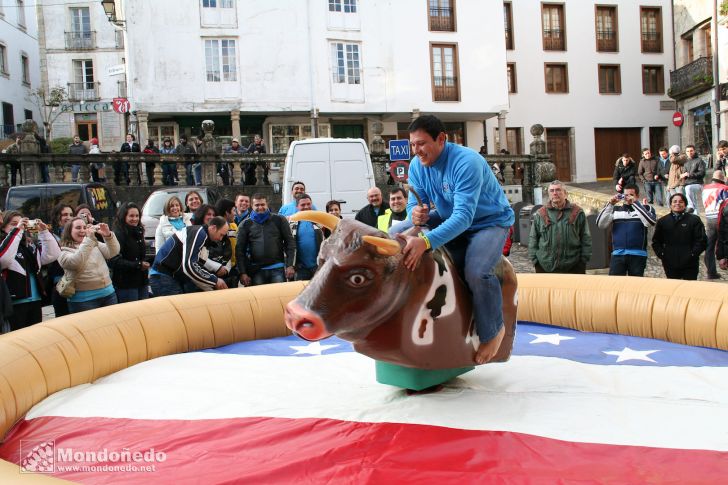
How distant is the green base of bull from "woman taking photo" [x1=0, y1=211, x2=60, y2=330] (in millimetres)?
3994

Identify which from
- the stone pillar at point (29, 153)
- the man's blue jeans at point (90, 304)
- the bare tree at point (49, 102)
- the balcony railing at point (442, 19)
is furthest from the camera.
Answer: the bare tree at point (49, 102)

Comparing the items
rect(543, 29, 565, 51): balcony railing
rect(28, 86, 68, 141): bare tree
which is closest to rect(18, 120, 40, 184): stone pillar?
rect(28, 86, 68, 141): bare tree

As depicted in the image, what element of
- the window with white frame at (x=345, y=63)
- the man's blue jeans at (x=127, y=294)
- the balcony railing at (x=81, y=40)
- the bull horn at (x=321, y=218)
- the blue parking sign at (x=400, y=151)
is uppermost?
the balcony railing at (x=81, y=40)

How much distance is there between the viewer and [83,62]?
134ft

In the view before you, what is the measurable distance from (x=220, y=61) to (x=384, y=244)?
2749 cm

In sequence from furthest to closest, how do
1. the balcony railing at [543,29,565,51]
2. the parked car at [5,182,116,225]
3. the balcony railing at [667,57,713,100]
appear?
the balcony railing at [543,29,565,51], the balcony railing at [667,57,713,100], the parked car at [5,182,116,225]

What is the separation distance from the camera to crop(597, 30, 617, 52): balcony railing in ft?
121

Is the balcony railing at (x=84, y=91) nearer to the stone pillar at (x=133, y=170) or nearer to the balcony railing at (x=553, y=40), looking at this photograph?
the stone pillar at (x=133, y=170)

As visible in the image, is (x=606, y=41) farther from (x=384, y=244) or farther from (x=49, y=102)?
(x=384, y=244)

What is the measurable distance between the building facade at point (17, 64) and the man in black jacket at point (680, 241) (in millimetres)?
36739

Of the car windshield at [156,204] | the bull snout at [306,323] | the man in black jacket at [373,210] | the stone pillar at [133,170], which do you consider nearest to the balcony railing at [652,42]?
the stone pillar at [133,170]

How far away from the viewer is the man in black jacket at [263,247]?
818 centimetres

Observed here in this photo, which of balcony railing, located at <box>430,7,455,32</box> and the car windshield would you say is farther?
balcony railing, located at <box>430,7,455,32</box>

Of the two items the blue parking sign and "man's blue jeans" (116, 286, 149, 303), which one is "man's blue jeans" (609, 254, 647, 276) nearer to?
"man's blue jeans" (116, 286, 149, 303)
